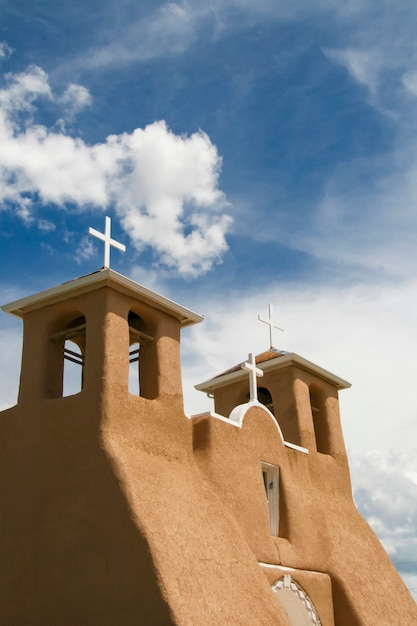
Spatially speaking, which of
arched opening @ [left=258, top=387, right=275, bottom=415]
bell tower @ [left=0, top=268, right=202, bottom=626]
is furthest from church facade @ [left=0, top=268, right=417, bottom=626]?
arched opening @ [left=258, top=387, right=275, bottom=415]

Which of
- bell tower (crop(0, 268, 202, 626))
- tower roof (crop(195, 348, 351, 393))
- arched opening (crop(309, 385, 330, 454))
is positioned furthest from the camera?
arched opening (crop(309, 385, 330, 454))

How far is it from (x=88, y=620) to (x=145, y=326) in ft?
16.5

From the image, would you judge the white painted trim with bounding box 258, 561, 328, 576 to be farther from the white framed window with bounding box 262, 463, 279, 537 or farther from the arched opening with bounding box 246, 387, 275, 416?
the arched opening with bounding box 246, 387, 275, 416

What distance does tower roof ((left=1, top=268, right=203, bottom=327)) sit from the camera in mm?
12594

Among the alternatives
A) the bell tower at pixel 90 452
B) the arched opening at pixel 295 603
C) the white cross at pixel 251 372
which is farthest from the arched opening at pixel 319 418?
the bell tower at pixel 90 452

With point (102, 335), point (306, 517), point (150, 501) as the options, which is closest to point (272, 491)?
point (306, 517)

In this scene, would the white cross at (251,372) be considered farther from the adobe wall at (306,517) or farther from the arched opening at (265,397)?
the arched opening at (265,397)

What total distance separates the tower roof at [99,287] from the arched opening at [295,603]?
15.3ft

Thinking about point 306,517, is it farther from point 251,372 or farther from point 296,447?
point 251,372

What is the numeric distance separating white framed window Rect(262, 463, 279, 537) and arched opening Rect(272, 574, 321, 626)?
3.26ft

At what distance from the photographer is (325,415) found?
672 inches

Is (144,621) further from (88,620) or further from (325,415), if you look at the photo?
(325,415)

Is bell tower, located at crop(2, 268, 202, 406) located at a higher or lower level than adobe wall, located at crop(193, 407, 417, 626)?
higher

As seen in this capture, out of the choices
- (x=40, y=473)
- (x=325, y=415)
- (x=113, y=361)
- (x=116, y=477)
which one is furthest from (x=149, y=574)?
(x=325, y=415)
